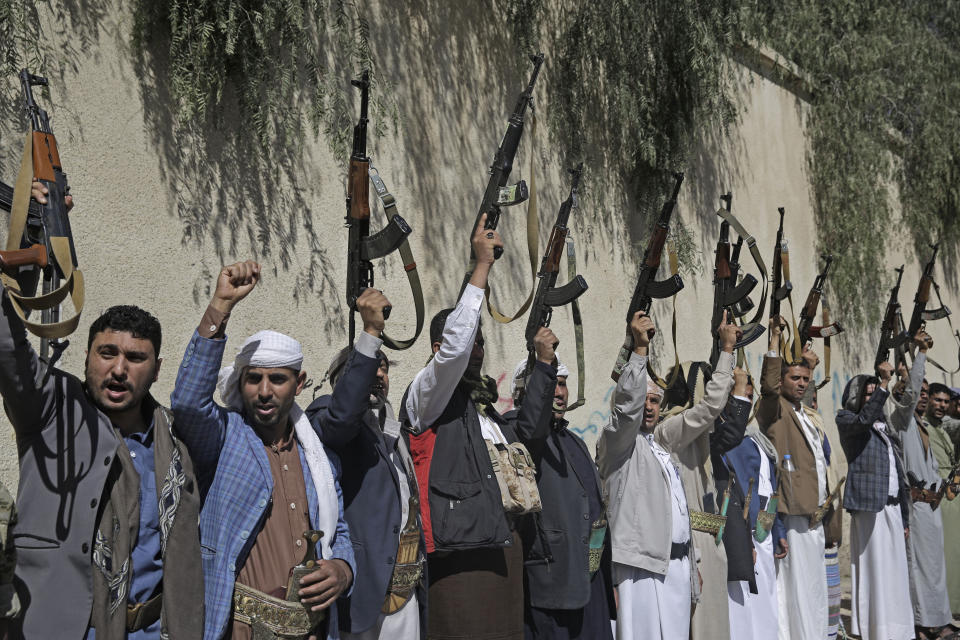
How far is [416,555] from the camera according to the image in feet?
11.1

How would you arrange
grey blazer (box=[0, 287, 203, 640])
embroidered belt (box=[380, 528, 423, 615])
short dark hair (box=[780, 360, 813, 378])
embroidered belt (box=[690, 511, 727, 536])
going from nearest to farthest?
grey blazer (box=[0, 287, 203, 640]) < embroidered belt (box=[380, 528, 423, 615]) < embroidered belt (box=[690, 511, 727, 536]) < short dark hair (box=[780, 360, 813, 378])

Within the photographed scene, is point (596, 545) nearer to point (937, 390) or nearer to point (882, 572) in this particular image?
point (882, 572)

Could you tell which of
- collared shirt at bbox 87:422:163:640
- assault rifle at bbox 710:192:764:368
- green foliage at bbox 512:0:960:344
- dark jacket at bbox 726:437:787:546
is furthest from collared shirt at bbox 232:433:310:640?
green foliage at bbox 512:0:960:344

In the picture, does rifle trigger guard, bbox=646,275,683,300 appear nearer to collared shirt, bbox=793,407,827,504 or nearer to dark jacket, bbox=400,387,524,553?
dark jacket, bbox=400,387,524,553

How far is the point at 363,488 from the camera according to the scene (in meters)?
3.30

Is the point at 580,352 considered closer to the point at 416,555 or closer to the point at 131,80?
the point at 416,555

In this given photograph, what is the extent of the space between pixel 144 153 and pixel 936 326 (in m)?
12.9

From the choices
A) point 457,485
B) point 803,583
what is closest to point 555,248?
point 457,485

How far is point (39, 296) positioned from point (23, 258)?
14cm

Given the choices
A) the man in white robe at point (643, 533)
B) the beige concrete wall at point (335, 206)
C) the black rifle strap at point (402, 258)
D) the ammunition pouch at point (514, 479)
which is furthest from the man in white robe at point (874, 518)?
the black rifle strap at point (402, 258)

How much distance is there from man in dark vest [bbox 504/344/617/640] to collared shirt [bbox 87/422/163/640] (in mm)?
1685

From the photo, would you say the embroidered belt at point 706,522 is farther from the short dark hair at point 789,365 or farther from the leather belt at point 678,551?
the short dark hair at point 789,365

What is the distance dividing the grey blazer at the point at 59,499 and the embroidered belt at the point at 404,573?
0.81 meters

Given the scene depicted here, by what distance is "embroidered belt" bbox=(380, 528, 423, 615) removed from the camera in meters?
3.29
